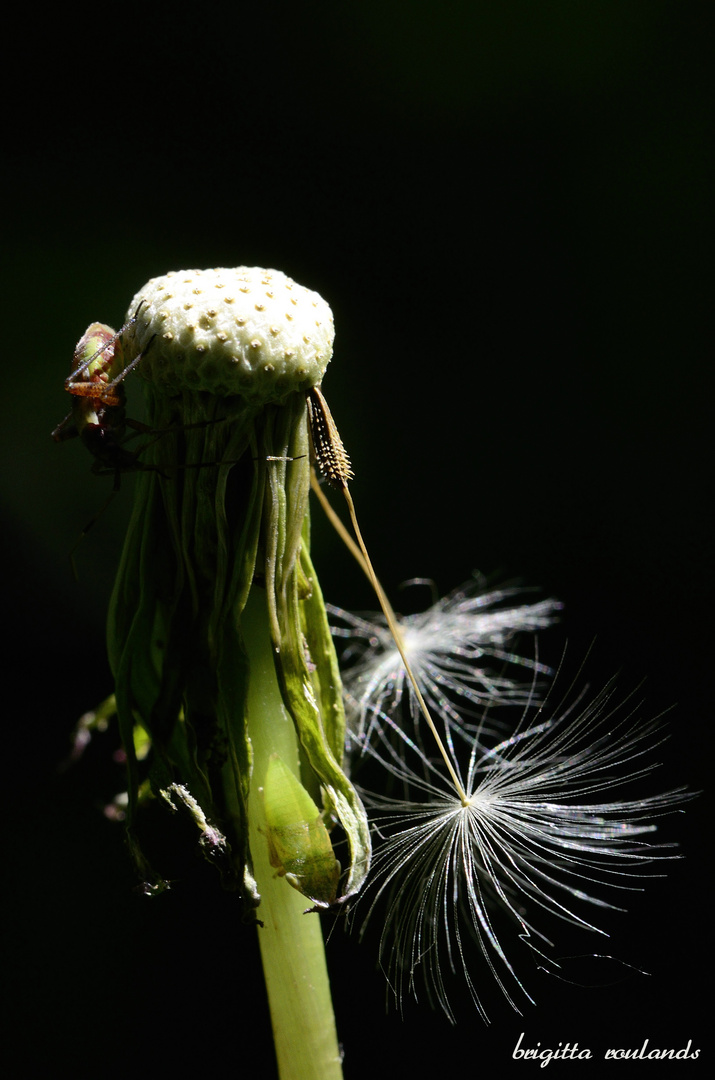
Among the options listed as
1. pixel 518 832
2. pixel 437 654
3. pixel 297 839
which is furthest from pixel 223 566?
pixel 437 654

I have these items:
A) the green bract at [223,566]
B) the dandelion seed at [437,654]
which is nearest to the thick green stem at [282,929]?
the green bract at [223,566]

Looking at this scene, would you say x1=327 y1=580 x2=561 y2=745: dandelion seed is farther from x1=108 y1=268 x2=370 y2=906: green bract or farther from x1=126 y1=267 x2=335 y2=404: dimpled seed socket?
x1=126 y1=267 x2=335 y2=404: dimpled seed socket

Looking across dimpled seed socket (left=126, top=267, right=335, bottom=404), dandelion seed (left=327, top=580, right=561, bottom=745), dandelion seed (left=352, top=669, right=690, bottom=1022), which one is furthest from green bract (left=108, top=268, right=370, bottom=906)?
dandelion seed (left=327, top=580, right=561, bottom=745)

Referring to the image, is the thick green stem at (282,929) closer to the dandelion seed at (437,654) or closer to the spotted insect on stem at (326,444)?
the spotted insect on stem at (326,444)

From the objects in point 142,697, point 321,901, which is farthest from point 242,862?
point 142,697

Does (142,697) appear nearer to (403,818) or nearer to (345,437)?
(403,818)

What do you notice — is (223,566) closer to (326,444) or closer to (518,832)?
(326,444)
